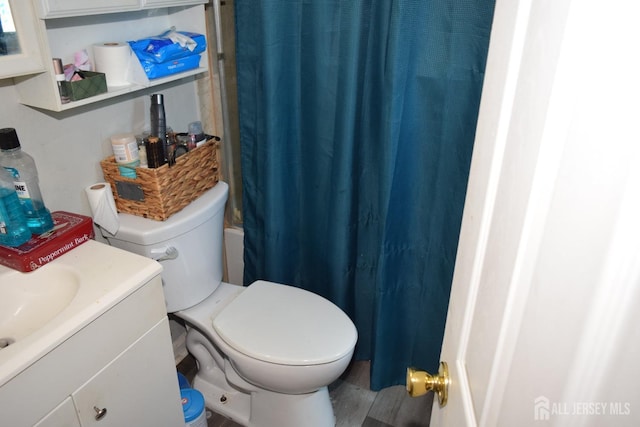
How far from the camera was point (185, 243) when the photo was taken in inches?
58.9

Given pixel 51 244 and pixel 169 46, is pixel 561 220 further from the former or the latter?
pixel 169 46

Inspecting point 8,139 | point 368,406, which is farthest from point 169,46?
point 368,406

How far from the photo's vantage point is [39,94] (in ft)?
3.74

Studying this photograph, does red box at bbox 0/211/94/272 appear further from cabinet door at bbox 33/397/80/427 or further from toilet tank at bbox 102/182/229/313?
cabinet door at bbox 33/397/80/427

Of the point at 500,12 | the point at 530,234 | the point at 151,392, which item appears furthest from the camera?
the point at 151,392

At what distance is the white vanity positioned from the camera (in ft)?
2.94

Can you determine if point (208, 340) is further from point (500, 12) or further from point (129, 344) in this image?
point (500, 12)

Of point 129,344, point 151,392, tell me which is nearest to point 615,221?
point 129,344

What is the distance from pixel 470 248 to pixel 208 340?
4.11ft

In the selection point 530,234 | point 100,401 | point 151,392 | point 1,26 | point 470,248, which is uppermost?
point 1,26

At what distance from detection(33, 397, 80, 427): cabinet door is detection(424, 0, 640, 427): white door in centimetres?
82

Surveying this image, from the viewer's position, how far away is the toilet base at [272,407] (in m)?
1.55

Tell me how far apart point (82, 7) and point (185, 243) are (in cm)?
71

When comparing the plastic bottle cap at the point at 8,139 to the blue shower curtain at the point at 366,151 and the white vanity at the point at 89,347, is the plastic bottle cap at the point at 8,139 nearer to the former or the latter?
the white vanity at the point at 89,347
